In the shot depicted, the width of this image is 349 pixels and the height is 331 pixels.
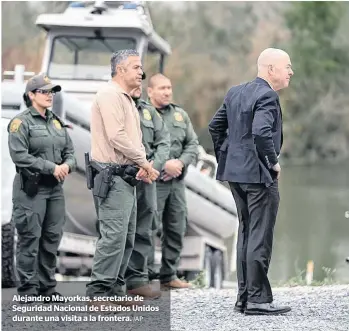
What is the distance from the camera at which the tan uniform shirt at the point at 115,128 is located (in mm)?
5062

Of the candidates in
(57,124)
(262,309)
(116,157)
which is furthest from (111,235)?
(57,124)

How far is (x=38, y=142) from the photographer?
5664 millimetres

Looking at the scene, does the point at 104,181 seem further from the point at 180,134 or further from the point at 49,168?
the point at 180,134

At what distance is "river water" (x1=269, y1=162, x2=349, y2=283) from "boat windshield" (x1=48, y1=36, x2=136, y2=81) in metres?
3.08

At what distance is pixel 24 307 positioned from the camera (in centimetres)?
549

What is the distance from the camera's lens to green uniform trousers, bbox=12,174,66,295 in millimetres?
5656

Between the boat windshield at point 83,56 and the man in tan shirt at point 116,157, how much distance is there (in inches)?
124

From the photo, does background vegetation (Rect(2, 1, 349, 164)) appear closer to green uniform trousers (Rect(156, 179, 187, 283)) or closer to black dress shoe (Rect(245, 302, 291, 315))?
green uniform trousers (Rect(156, 179, 187, 283))

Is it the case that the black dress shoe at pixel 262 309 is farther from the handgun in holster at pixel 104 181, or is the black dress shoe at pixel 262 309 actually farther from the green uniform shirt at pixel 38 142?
the green uniform shirt at pixel 38 142

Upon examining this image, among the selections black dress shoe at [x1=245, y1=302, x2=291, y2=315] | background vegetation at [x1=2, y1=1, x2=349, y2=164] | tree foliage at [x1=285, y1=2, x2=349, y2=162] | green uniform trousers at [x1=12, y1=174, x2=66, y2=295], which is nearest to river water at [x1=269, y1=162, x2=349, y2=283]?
green uniform trousers at [x1=12, y1=174, x2=66, y2=295]

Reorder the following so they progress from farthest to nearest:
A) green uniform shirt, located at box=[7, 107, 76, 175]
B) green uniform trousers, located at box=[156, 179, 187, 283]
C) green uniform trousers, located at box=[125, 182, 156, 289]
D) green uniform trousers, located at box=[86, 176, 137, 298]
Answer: green uniform trousers, located at box=[156, 179, 187, 283] → green uniform trousers, located at box=[125, 182, 156, 289] → green uniform shirt, located at box=[7, 107, 76, 175] → green uniform trousers, located at box=[86, 176, 137, 298]

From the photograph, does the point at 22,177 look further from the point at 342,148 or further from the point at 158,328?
the point at 342,148

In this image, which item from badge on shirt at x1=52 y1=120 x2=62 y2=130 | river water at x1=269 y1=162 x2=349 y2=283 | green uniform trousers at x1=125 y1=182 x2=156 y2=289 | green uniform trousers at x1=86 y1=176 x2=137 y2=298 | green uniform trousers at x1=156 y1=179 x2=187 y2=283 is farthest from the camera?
river water at x1=269 y1=162 x2=349 y2=283

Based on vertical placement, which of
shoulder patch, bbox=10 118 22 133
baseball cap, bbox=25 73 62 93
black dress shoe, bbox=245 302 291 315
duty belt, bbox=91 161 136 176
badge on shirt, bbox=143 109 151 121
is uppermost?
baseball cap, bbox=25 73 62 93
